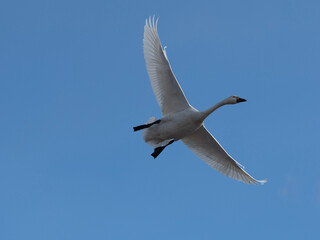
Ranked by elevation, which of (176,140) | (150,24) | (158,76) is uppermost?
(150,24)

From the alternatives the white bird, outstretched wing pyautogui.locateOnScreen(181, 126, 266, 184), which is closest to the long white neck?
the white bird

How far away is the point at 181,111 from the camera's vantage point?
26.3m

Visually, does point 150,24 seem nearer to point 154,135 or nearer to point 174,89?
point 174,89

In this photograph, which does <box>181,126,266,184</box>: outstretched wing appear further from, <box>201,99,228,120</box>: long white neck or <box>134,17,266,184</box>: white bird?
<box>201,99,228,120</box>: long white neck

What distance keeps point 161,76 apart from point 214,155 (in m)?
4.39

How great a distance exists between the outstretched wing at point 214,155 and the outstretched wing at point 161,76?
69.3 inches

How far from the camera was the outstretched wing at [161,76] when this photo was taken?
84.8 ft

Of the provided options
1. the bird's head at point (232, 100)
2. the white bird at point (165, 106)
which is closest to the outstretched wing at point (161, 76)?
the white bird at point (165, 106)

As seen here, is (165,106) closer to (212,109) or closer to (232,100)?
(212,109)

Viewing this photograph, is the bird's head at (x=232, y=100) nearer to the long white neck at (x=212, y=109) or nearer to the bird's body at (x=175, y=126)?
the long white neck at (x=212, y=109)

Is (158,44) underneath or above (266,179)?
above

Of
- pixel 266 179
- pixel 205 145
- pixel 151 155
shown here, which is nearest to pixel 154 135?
pixel 151 155

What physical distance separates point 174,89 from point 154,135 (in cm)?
190

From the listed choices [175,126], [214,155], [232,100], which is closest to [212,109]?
[232,100]
